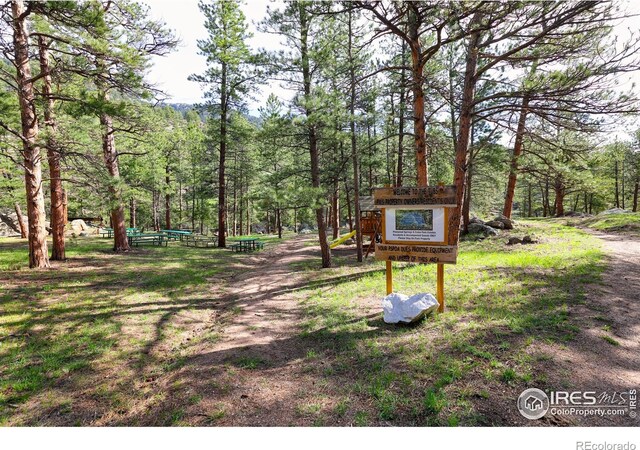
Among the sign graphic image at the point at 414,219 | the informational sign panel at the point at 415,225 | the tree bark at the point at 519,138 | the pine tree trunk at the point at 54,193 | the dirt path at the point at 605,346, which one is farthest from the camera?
the pine tree trunk at the point at 54,193

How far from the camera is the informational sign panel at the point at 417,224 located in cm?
591

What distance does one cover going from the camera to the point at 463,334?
505 cm

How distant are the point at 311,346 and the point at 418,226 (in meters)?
3.24

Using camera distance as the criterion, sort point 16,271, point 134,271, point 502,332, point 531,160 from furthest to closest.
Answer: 1. point 531,160
2. point 134,271
3. point 16,271
4. point 502,332

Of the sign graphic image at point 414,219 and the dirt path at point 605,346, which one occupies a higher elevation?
the sign graphic image at point 414,219

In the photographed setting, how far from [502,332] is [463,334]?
612mm

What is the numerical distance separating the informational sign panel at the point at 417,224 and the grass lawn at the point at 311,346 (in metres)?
1.32

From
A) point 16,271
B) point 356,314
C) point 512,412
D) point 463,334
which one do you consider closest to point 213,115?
point 16,271

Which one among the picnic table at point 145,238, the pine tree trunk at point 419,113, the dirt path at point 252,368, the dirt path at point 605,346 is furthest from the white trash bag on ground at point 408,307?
the picnic table at point 145,238

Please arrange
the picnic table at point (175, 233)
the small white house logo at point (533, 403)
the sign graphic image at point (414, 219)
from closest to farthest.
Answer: the small white house logo at point (533, 403), the sign graphic image at point (414, 219), the picnic table at point (175, 233)

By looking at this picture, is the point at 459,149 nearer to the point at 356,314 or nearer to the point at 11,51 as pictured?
the point at 356,314

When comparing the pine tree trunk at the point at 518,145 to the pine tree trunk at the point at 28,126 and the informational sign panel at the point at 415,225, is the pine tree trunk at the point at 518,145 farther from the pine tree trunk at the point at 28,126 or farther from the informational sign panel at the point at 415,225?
the pine tree trunk at the point at 28,126

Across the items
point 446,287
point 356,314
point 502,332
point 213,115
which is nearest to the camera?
point 502,332

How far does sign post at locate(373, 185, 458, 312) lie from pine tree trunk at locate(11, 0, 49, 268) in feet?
31.3
